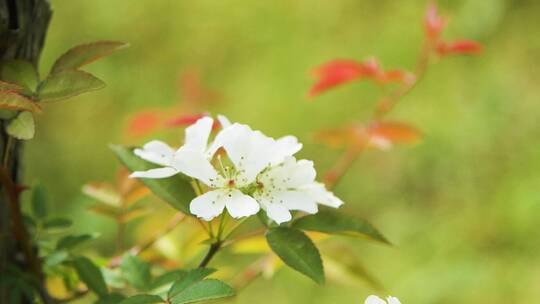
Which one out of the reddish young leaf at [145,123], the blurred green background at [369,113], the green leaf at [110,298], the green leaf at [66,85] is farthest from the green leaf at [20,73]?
the blurred green background at [369,113]

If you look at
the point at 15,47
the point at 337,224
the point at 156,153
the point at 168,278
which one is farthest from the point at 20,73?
the point at 337,224

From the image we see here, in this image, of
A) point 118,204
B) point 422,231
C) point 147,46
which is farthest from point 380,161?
point 118,204

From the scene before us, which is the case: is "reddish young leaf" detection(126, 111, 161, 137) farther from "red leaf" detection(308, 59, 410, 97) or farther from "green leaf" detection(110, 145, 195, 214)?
"green leaf" detection(110, 145, 195, 214)

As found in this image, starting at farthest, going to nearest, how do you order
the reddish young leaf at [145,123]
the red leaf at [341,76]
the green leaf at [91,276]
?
the reddish young leaf at [145,123] < the red leaf at [341,76] < the green leaf at [91,276]

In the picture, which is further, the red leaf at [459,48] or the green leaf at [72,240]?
the red leaf at [459,48]

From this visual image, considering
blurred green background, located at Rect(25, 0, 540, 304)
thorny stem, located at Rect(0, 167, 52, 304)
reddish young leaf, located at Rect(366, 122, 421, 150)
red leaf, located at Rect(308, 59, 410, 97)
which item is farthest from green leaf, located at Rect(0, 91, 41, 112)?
blurred green background, located at Rect(25, 0, 540, 304)

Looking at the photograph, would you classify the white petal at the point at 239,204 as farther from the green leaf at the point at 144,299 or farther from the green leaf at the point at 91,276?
the green leaf at the point at 91,276
